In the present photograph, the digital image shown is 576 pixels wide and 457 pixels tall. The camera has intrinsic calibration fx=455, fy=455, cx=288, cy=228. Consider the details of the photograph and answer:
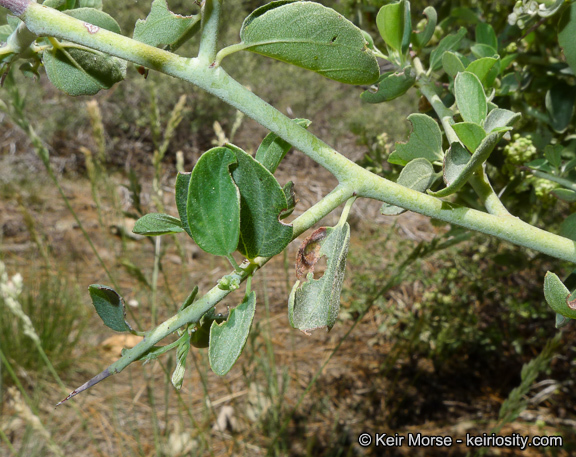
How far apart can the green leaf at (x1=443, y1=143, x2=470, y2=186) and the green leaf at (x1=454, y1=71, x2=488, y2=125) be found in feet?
0.18

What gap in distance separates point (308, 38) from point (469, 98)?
20 cm

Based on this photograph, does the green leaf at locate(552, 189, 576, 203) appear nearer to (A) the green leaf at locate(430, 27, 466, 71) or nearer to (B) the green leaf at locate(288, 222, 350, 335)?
(A) the green leaf at locate(430, 27, 466, 71)

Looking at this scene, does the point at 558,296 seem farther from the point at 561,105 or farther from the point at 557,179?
the point at 561,105

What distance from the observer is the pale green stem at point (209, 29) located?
34 cm

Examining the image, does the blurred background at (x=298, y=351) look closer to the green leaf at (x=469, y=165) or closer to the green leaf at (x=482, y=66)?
the green leaf at (x=482, y=66)

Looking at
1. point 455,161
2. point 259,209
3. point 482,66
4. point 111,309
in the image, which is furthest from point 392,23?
point 111,309

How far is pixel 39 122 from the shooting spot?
388cm

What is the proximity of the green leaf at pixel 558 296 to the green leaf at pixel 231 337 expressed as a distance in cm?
26

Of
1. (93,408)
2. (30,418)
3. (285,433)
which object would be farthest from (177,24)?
(93,408)

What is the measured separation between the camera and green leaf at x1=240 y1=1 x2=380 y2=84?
1.11ft

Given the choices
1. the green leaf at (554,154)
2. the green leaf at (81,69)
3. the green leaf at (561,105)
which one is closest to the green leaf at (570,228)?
the green leaf at (554,154)

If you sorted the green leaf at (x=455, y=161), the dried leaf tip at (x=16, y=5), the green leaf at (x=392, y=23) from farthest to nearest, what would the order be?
the green leaf at (x=392, y=23) → the green leaf at (x=455, y=161) → the dried leaf tip at (x=16, y=5)

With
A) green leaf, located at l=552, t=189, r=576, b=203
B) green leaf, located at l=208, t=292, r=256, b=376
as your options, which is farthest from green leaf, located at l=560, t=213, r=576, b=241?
green leaf, located at l=208, t=292, r=256, b=376

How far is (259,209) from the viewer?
14.1 inches
